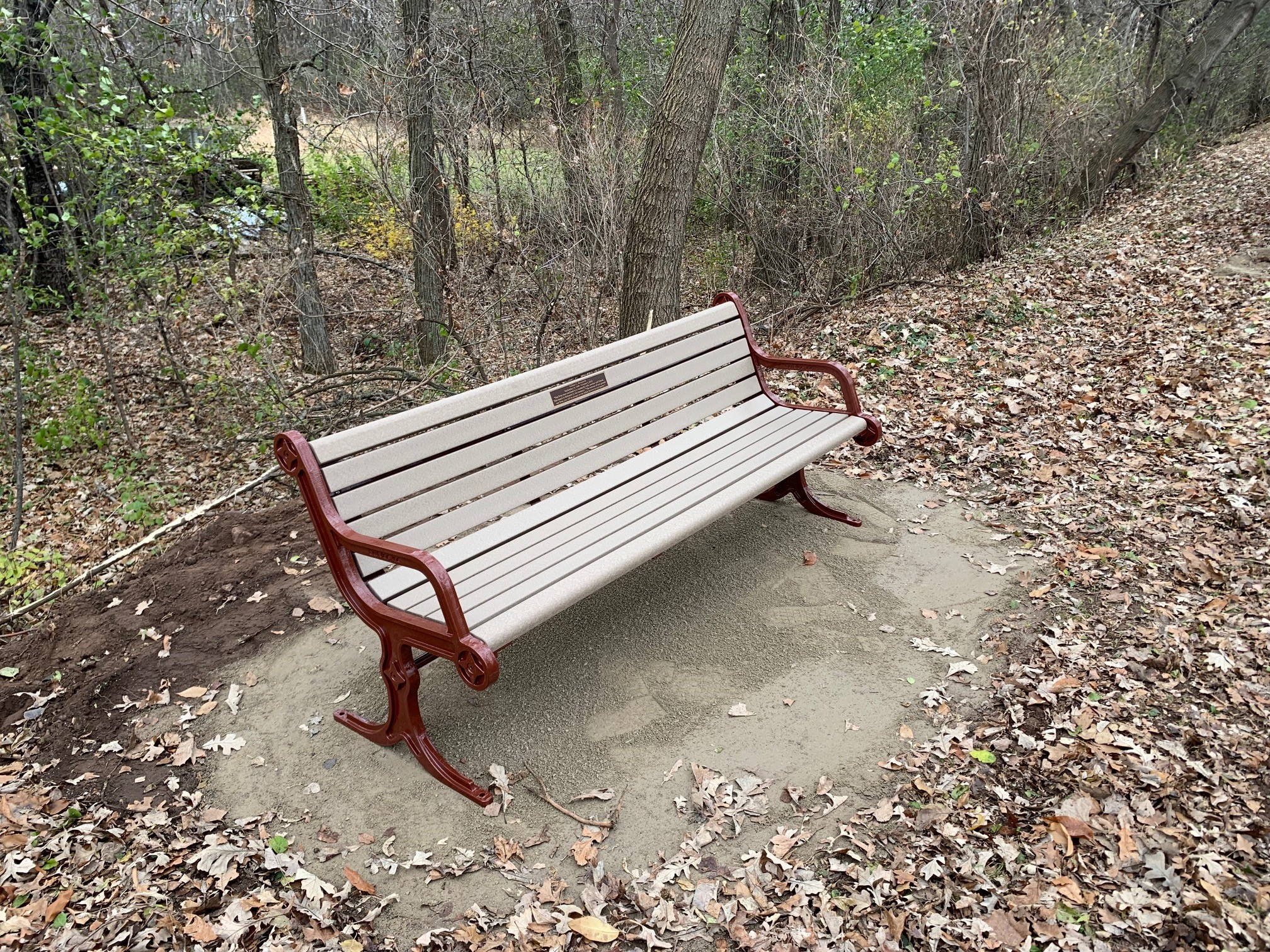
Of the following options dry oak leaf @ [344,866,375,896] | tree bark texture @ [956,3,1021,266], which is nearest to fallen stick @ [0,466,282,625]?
dry oak leaf @ [344,866,375,896]

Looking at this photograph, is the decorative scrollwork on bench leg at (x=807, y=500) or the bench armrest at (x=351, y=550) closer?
the bench armrest at (x=351, y=550)

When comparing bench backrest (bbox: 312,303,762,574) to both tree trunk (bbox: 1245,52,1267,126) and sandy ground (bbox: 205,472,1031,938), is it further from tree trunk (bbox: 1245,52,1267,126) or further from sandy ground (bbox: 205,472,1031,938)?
tree trunk (bbox: 1245,52,1267,126)

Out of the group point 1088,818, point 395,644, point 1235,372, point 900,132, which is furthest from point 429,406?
point 900,132

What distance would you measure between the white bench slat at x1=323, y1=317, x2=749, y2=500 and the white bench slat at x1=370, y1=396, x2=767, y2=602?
0.28 metres

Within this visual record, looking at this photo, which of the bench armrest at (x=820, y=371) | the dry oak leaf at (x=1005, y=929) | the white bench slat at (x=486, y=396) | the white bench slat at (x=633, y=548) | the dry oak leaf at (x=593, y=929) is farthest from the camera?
the bench armrest at (x=820, y=371)

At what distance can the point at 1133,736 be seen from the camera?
8.80 feet

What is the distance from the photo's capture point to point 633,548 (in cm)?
299

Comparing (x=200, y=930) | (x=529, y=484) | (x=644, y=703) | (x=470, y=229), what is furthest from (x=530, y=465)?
(x=470, y=229)

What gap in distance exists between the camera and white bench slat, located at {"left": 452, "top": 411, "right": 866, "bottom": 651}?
2588 mm

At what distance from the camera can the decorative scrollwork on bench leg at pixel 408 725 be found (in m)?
2.75

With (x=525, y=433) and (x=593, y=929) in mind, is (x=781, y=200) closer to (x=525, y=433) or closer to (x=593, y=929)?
(x=525, y=433)

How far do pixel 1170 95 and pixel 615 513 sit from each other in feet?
28.2

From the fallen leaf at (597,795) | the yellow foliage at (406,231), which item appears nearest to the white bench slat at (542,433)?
the fallen leaf at (597,795)

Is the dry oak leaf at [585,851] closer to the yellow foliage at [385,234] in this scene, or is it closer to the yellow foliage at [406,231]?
the yellow foliage at [406,231]
